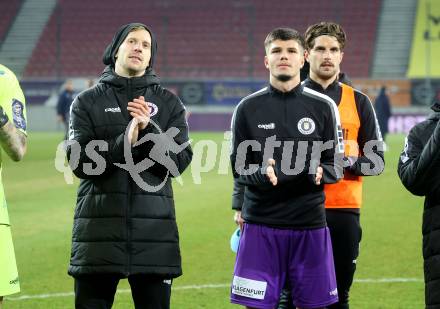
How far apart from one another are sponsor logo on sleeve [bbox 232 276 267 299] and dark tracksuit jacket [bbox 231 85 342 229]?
0.32m

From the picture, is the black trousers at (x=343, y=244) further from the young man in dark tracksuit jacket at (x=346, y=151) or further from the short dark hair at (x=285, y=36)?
the short dark hair at (x=285, y=36)

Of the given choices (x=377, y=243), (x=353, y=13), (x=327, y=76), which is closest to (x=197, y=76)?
(x=353, y=13)

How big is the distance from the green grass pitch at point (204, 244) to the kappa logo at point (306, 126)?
2701 millimetres

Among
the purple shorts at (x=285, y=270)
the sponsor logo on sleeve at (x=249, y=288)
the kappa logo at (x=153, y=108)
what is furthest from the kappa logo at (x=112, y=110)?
the sponsor logo on sleeve at (x=249, y=288)

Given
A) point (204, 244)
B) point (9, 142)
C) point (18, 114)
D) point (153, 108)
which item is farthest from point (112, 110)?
point (204, 244)

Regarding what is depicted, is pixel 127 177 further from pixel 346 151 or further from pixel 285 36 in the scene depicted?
pixel 346 151

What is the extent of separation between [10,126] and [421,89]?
104 feet

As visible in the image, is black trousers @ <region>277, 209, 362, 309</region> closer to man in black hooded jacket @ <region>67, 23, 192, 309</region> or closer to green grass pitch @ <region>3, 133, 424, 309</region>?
man in black hooded jacket @ <region>67, 23, 192, 309</region>

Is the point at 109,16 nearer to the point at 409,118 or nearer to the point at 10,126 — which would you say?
the point at 409,118

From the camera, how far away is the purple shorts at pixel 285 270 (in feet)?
16.2

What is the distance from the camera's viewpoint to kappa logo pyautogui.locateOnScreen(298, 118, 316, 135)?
509 cm

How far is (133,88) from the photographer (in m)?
4.90

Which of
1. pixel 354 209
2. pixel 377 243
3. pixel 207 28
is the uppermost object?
pixel 207 28

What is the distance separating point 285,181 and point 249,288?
1.98 ft
